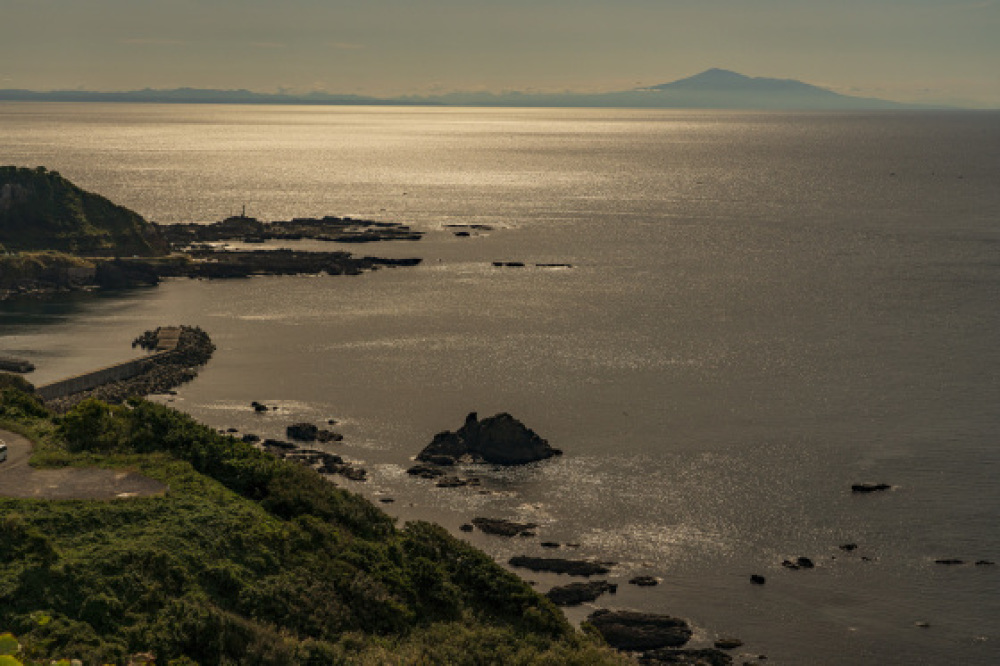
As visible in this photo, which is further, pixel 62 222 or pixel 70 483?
pixel 62 222

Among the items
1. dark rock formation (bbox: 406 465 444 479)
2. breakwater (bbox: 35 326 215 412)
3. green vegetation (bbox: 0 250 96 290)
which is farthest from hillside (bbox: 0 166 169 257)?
dark rock formation (bbox: 406 465 444 479)

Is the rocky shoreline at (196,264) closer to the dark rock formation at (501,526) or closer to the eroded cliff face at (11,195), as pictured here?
the eroded cliff face at (11,195)

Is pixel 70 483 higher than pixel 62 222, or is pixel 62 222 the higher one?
pixel 62 222

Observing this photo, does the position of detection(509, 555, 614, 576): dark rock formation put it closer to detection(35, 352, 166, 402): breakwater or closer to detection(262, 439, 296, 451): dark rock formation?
detection(262, 439, 296, 451): dark rock formation

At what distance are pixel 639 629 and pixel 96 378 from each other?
59.2 metres

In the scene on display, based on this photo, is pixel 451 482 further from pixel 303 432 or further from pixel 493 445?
pixel 303 432

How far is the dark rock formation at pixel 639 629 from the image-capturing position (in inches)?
2036

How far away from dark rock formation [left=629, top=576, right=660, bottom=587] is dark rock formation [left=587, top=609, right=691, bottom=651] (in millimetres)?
3515

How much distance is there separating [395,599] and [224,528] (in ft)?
21.3

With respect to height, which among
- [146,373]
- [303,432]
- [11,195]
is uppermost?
[11,195]

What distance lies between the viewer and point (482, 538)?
2484 inches

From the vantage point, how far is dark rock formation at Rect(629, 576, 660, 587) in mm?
57906

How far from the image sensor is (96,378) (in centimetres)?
9300

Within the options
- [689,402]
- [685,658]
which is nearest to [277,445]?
[689,402]
